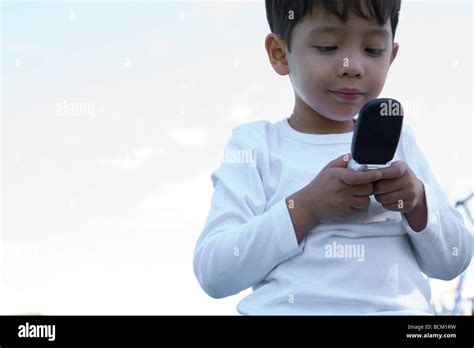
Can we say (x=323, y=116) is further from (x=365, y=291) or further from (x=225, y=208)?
(x=365, y=291)

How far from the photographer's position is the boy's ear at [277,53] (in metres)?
1.94

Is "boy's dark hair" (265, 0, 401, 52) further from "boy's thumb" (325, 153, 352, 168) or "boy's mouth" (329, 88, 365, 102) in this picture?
"boy's thumb" (325, 153, 352, 168)

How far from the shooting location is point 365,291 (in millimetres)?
1620

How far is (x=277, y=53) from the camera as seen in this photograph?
77.2 inches

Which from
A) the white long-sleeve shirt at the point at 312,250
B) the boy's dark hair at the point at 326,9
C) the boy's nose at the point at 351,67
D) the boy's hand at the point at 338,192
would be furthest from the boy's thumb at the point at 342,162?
the boy's dark hair at the point at 326,9

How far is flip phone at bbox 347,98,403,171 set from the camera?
1.45 metres

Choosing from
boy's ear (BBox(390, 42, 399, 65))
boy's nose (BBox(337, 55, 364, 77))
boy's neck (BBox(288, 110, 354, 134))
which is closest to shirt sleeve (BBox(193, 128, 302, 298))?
boy's neck (BBox(288, 110, 354, 134))

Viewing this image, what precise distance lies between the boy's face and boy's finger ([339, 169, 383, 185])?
0.29 metres

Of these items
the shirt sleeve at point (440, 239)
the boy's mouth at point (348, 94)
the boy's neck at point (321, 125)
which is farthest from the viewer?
the boy's neck at point (321, 125)

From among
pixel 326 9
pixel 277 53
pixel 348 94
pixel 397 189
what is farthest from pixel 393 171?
pixel 277 53

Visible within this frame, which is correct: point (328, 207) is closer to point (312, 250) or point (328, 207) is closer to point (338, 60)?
point (312, 250)
